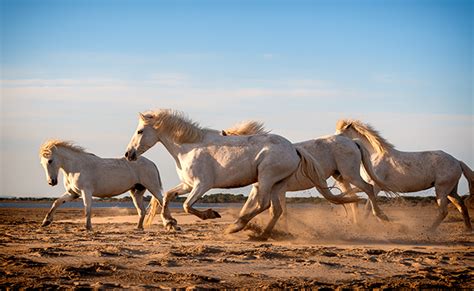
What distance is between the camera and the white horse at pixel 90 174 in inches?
603

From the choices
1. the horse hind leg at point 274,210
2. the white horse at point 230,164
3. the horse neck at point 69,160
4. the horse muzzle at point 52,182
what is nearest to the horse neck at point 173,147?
the white horse at point 230,164

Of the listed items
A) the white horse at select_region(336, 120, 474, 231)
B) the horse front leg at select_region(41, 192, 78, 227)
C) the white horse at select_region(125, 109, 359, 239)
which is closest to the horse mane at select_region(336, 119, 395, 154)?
the white horse at select_region(336, 120, 474, 231)

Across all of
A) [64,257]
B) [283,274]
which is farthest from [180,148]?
[283,274]

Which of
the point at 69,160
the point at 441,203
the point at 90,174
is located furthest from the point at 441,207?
the point at 69,160

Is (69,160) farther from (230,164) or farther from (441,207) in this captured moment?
(441,207)

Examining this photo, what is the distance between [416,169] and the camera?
52.4ft

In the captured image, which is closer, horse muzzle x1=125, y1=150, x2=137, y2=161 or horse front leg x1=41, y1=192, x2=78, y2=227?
horse muzzle x1=125, y1=150, x2=137, y2=161

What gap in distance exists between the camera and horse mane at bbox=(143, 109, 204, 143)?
12.5 meters

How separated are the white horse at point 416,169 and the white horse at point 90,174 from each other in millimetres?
4276

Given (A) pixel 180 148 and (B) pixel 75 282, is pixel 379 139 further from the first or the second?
(B) pixel 75 282

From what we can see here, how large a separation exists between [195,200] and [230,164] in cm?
79

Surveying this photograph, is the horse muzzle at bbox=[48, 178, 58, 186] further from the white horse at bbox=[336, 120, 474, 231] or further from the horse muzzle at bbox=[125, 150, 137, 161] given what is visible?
the white horse at bbox=[336, 120, 474, 231]

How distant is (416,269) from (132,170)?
820 cm

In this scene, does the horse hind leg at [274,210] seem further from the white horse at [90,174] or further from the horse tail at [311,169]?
the white horse at [90,174]
